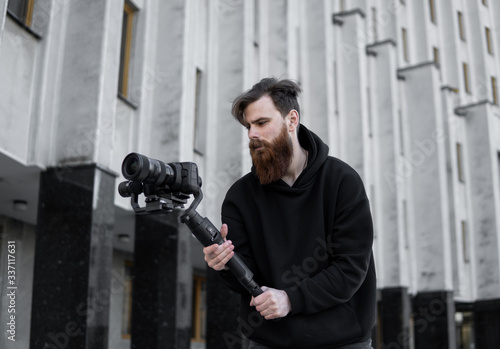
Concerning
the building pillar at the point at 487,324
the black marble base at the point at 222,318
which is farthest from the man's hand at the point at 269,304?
the building pillar at the point at 487,324

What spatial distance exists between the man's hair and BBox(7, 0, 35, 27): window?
674cm

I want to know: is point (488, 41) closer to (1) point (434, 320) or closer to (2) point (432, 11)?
(2) point (432, 11)

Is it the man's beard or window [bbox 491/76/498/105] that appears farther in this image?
window [bbox 491/76/498/105]

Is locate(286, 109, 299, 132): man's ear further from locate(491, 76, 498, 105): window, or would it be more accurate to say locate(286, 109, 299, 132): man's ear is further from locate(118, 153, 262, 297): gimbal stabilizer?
locate(491, 76, 498, 105): window

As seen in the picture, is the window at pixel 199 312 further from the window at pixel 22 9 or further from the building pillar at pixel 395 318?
the window at pixel 22 9

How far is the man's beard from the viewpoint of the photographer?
2.85m

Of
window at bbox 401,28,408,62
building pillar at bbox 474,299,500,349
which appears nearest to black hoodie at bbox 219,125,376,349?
building pillar at bbox 474,299,500,349

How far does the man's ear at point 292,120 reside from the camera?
290 cm

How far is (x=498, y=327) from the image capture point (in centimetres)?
2222

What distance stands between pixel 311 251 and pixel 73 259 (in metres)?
5.94

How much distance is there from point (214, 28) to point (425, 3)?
18031mm

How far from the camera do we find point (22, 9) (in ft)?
29.8

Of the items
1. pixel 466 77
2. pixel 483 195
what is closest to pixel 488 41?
pixel 466 77

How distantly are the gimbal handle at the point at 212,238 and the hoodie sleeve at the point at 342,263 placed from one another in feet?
0.54
